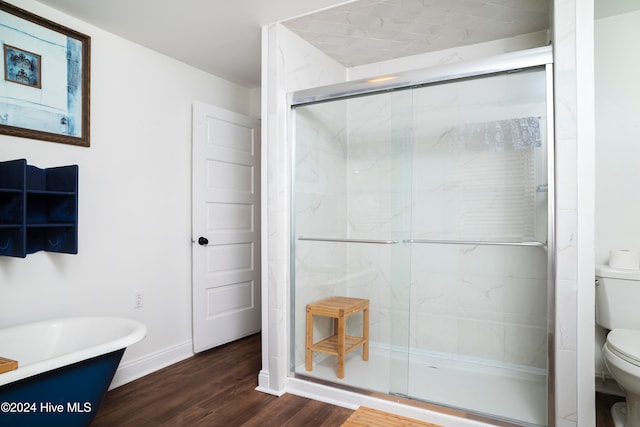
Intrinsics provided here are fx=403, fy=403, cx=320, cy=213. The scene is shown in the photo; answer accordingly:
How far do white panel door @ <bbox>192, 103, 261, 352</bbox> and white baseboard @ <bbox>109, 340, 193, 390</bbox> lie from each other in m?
0.10

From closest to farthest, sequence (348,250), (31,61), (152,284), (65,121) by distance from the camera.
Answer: (31,61)
(65,121)
(348,250)
(152,284)

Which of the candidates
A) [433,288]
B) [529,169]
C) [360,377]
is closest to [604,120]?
[529,169]

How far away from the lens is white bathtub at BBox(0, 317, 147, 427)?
158 cm

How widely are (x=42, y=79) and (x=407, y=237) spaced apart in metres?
2.32

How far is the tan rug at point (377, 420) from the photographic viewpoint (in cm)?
213

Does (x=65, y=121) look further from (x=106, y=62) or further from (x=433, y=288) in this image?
(x=433, y=288)

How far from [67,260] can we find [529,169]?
271cm

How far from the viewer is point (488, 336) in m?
2.38

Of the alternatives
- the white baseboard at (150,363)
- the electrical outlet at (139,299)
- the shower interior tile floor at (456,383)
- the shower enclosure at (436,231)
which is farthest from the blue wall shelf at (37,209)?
the shower interior tile floor at (456,383)

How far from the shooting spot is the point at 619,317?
2295mm

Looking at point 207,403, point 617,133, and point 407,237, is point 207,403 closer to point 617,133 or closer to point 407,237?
point 407,237

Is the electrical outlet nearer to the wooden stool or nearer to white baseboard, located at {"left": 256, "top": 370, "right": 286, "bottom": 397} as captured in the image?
white baseboard, located at {"left": 256, "top": 370, "right": 286, "bottom": 397}

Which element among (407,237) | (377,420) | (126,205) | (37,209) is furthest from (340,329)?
(37,209)

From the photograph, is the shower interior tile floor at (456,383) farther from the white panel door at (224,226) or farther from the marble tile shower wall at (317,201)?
the white panel door at (224,226)
